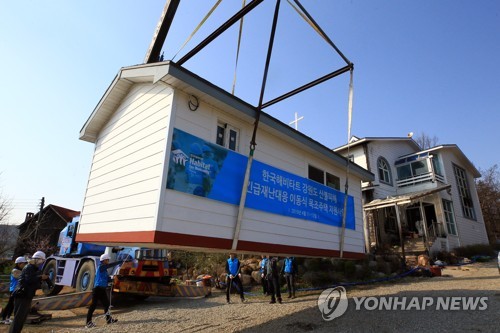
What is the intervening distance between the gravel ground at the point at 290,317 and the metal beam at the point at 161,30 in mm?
6823

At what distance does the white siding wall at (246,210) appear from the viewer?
566 cm

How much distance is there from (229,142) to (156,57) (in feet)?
10.0

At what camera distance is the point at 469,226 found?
79.2 ft

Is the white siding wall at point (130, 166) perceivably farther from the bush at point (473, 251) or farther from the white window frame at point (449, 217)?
the white window frame at point (449, 217)

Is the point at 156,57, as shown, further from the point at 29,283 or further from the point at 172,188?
the point at 29,283

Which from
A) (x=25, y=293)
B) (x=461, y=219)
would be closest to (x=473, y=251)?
(x=461, y=219)

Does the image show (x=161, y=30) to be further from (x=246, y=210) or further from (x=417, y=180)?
(x=417, y=180)

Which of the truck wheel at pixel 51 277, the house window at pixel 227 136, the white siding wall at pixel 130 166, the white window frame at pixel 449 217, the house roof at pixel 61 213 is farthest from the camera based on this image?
the house roof at pixel 61 213

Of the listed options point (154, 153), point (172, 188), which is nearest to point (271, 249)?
point (172, 188)

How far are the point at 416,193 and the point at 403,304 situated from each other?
1441 cm

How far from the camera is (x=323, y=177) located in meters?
9.62

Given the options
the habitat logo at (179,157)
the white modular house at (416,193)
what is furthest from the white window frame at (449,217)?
the habitat logo at (179,157)

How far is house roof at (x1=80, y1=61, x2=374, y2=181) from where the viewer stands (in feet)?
19.2

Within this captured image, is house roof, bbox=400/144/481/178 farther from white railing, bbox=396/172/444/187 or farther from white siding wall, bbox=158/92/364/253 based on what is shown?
white siding wall, bbox=158/92/364/253
